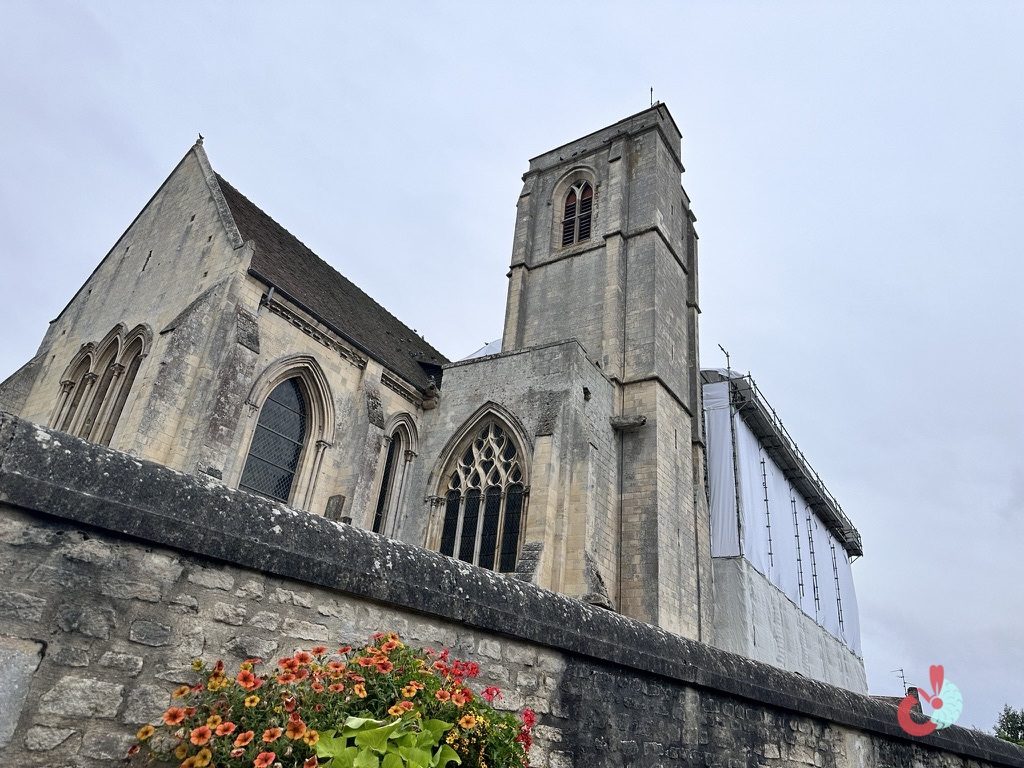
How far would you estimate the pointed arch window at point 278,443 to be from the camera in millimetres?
11711

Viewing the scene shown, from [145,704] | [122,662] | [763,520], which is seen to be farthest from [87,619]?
[763,520]

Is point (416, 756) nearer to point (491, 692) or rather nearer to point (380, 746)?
point (380, 746)

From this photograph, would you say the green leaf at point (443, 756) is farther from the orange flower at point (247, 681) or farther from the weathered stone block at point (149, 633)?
the weathered stone block at point (149, 633)

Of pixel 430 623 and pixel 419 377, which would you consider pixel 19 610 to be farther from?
pixel 419 377

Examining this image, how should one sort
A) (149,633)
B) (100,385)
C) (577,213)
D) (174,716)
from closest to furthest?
1. (174,716)
2. (149,633)
3. (100,385)
4. (577,213)

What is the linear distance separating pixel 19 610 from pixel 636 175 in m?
18.3

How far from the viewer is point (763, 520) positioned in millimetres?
21188

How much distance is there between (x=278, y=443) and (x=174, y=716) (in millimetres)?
10170

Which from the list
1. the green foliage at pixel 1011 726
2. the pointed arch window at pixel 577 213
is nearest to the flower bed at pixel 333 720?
the pointed arch window at pixel 577 213

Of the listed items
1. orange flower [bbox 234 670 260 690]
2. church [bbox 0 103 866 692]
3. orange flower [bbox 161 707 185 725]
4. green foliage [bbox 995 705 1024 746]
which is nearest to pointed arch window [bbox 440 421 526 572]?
church [bbox 0 103 866 692]

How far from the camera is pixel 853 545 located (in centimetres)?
3325

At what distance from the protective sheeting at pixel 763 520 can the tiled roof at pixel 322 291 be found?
884cm

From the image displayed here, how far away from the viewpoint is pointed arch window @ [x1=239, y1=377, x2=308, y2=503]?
461 inches

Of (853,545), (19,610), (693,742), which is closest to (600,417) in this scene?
(693,742)
